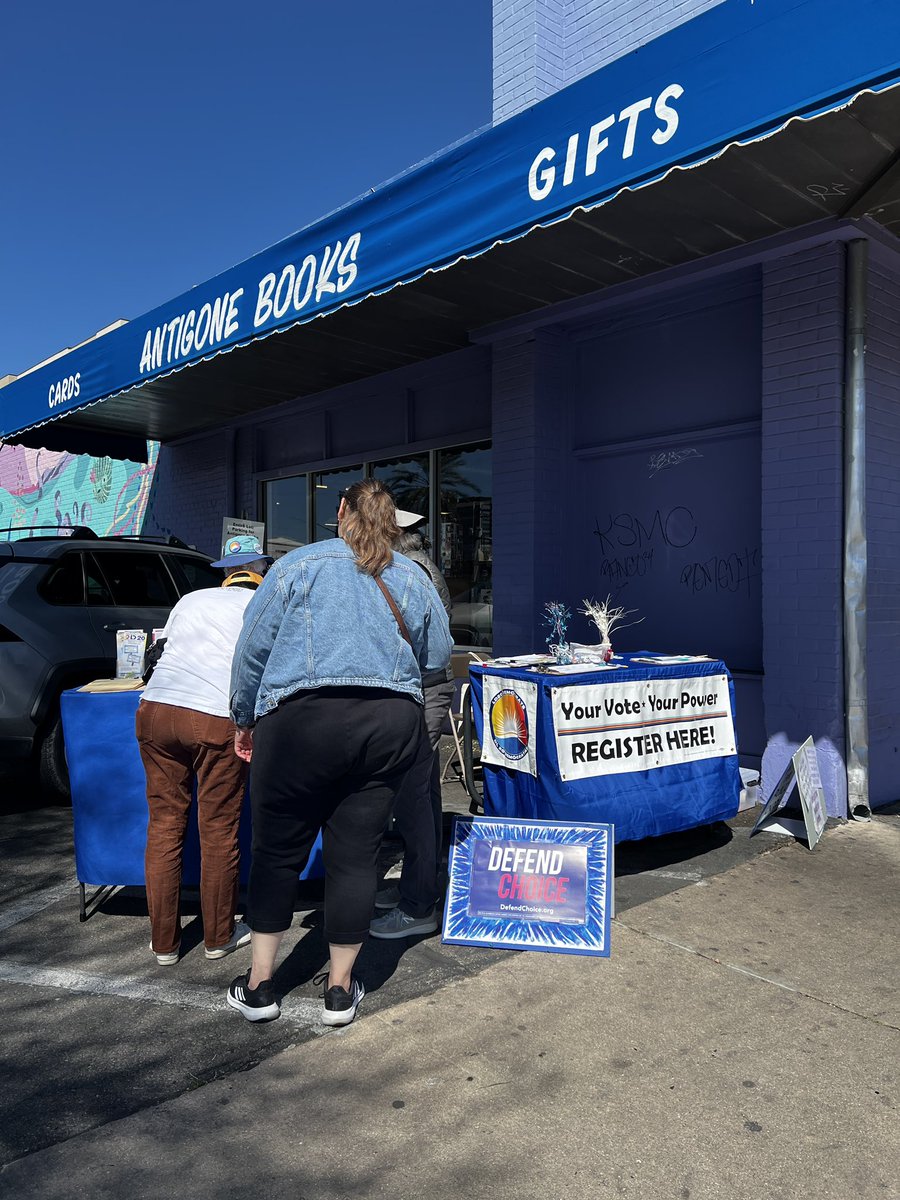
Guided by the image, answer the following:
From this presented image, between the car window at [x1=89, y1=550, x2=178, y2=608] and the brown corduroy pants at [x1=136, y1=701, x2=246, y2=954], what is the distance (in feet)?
11.0

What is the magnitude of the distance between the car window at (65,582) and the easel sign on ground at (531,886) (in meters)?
3.80

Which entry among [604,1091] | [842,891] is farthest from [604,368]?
[604,1091]

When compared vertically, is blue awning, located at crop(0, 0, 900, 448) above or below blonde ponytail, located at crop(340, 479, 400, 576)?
above

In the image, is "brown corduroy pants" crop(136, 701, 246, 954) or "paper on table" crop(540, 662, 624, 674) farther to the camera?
"paper on table" crop(540, 662, 624, 674)

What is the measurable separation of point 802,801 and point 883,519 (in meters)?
2.13

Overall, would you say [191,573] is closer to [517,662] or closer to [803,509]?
[517,662]

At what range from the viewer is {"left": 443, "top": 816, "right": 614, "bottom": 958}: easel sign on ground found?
149 inches

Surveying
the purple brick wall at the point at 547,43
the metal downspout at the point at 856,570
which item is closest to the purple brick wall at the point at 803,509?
the metal downspout at the point at 856,570

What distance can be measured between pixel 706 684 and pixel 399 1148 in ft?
10.7

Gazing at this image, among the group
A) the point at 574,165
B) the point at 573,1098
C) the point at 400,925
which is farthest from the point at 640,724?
the point at 574,165

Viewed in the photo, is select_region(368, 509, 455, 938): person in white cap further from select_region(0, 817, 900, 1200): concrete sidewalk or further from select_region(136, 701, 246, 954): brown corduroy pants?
select_region(136, 701, 246, 954): brown corduroy pants

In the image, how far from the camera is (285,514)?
11273mm

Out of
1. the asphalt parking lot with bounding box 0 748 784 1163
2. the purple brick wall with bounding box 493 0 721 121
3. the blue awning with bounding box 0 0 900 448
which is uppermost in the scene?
the purple brick wall with bounding box 493 0 721 121

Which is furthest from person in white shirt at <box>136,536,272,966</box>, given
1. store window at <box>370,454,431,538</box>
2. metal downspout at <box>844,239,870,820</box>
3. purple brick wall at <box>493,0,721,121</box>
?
purple brick wall at <box>493,0,721,121</box>
